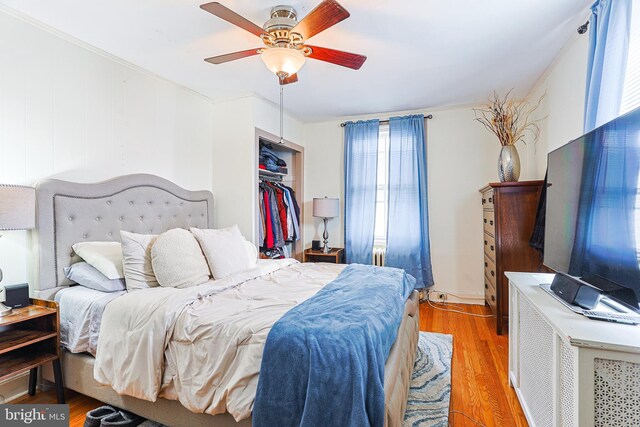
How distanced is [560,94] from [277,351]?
305 centimetres

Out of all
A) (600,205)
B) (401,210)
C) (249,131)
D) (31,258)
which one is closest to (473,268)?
(401,210)

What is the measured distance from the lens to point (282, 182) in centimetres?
429

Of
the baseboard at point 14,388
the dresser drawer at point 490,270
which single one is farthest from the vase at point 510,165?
the baseboard at point 14,388

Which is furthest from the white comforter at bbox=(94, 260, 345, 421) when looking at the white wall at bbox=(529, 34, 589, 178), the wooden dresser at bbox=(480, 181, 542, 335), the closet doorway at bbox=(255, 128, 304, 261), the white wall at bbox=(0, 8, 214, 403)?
the white wall at bbox=(529, 34, 589, 178)

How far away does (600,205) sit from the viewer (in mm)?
1271

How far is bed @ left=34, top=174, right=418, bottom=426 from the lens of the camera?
1.46 metres

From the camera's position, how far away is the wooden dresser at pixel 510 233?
106 inches

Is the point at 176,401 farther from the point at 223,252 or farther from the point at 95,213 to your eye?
the point at 95,213

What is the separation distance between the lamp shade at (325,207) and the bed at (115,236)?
1.68 meters

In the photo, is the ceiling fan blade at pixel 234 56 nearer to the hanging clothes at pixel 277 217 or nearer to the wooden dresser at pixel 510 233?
the hanging clothes at pixel 277 217

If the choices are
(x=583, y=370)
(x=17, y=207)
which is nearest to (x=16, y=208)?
(x=17, y=207)

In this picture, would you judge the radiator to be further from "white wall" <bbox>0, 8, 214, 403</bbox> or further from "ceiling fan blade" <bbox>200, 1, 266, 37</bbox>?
"ceiling fan blade" <bbox>200, 1, 266, 37</bbox>

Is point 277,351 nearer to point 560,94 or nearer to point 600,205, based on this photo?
point 600,205

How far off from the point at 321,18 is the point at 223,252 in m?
1.69
